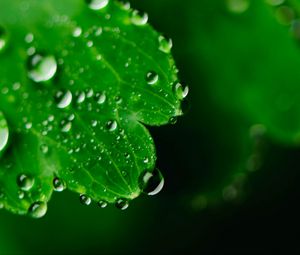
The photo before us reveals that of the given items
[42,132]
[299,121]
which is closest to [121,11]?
[42,132]

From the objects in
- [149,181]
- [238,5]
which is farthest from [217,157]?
[149,181]

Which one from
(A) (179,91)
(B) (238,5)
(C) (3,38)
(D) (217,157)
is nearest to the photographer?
(A) (179,91)

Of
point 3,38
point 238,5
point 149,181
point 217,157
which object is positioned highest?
point 3,38

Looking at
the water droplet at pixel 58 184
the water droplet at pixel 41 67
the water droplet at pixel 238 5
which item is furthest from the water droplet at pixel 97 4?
the water droplet at pixel 238 5

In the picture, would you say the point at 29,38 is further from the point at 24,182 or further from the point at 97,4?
the point at 24,182

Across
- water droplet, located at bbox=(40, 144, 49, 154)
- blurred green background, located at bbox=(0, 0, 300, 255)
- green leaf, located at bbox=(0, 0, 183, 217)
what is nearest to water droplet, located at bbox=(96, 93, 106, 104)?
green leaf, located at bbox=(0, 0, 183, 217)
